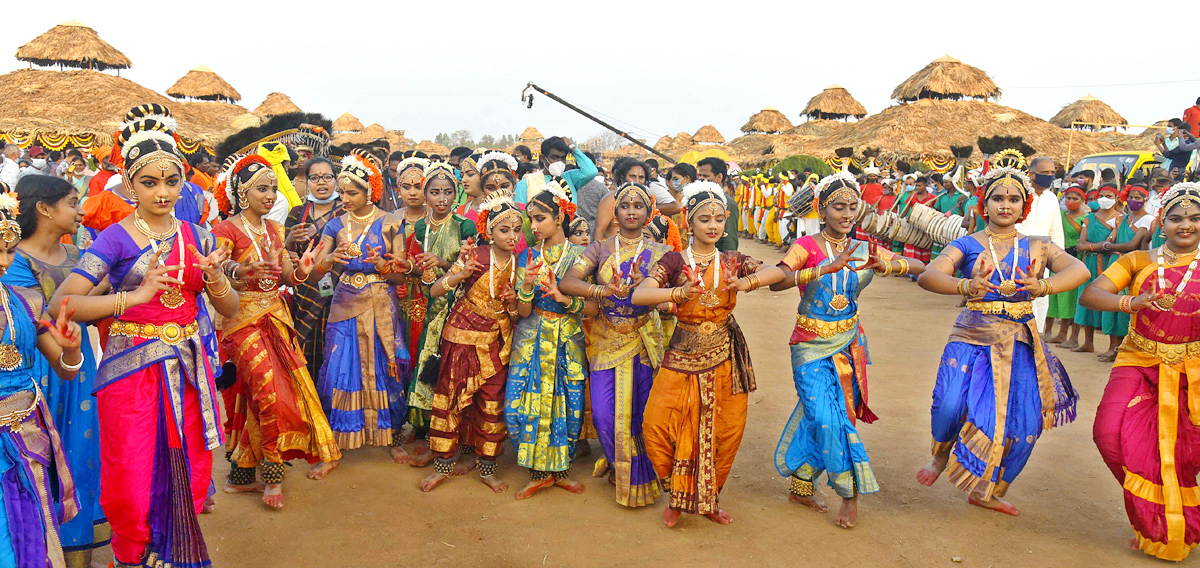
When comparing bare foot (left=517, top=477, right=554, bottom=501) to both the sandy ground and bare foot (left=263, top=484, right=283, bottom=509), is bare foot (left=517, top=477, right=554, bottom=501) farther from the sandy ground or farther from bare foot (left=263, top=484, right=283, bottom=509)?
bare foot (left=263, top=484, right=283, bottom=509)

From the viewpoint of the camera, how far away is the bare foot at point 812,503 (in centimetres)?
440

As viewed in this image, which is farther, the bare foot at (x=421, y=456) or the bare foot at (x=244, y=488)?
the bare foot at (x=421, y=456)

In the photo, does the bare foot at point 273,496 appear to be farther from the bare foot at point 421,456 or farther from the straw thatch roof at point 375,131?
the straw thatch roof at point 375,131

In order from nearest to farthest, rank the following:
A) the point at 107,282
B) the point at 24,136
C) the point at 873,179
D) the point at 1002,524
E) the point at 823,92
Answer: the point at 107,282 → the point at 1002,524 → the point at 873,179 → the point at 24,136 → the point at 823,92

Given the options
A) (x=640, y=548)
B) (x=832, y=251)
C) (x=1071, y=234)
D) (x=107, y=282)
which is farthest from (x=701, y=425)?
(x=1071, y=234)

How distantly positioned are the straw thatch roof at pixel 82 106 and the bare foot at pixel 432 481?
1854 centimetres

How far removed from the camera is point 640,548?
13.1 ft

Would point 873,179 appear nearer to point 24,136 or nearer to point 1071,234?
point 1071,234

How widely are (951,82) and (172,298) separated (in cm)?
2808

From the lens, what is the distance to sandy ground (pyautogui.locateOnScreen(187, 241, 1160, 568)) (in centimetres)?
389

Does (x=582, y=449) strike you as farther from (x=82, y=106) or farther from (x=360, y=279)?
(x=82, y=106)

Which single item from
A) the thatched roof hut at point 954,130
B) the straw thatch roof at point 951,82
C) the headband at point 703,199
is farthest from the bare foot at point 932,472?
the straw thatch roof at point 951,82

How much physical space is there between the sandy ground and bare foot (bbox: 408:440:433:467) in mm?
61

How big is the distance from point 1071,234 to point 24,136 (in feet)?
74.8
